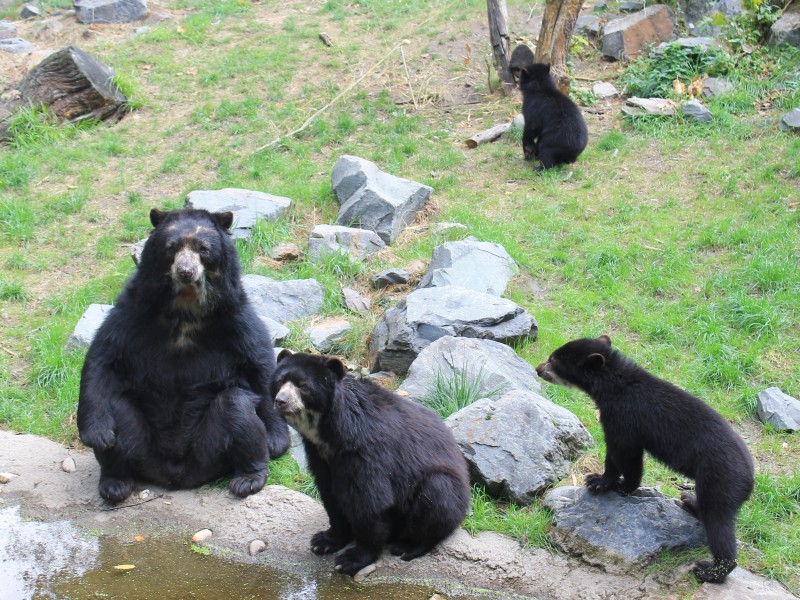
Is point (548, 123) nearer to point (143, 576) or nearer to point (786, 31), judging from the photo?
point (786, 31)

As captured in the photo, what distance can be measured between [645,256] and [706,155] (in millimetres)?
2668

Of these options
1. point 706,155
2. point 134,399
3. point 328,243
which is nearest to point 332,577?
point 134,399

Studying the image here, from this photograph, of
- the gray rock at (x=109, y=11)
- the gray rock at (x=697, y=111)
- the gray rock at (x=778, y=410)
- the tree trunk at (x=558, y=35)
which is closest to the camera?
the gray rock at (x=778, y=410)

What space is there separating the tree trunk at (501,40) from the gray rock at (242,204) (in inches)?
185

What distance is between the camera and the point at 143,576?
4.63 m

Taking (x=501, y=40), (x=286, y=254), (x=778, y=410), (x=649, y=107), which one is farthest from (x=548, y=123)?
(x=778, y=410)

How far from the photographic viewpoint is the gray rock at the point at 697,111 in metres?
11.4

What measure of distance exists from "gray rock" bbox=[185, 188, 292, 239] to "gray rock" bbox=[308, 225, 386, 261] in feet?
2.05

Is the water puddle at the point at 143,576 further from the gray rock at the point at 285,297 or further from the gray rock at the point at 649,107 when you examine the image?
the gray rock at the point at 649,107

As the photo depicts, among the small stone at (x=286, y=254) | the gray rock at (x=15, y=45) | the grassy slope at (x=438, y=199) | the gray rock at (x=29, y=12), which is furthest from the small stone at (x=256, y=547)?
the gray rock at (x=29, y=12)

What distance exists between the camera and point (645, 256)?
8.68 m

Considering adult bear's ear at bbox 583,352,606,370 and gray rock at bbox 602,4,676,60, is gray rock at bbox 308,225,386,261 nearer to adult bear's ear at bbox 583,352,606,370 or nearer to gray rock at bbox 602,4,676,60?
adult bear's ear at bbox 583,352,606,370

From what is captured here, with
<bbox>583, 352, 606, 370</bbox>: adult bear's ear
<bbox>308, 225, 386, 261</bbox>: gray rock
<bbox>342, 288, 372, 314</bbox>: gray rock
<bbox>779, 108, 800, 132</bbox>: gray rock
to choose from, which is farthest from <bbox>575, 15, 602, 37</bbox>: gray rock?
<bbox>583, 352, 606, 370</bbox>: adult bear's ear

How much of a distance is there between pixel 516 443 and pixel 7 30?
13.9 m
